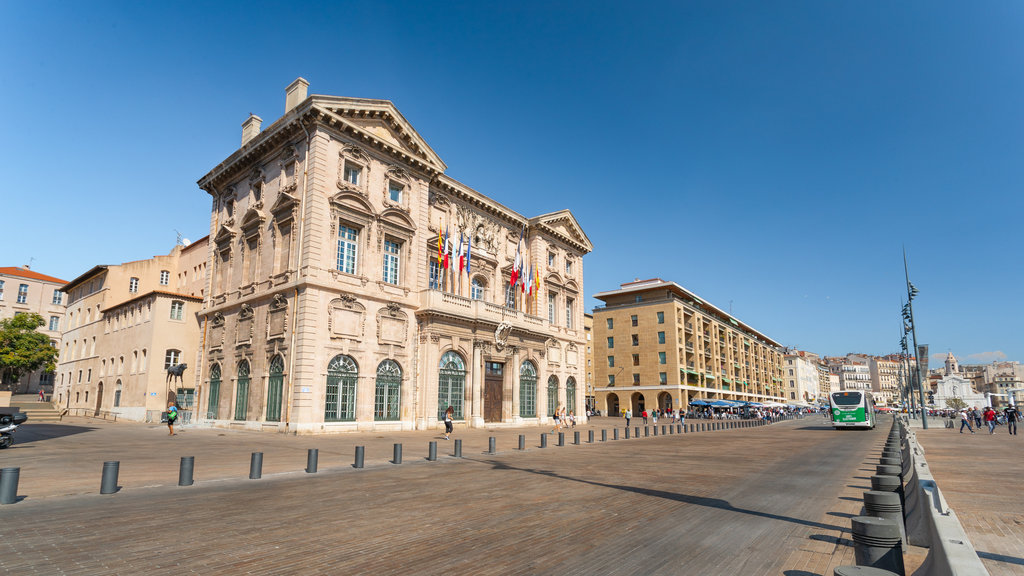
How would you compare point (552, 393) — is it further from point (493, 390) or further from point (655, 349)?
point (655, 349)

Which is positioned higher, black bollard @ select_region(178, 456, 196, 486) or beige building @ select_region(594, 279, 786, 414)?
beige building @ select_region(594, 279, 786, 414)

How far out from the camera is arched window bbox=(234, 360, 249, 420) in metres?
29.8

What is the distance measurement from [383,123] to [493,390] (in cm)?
1836

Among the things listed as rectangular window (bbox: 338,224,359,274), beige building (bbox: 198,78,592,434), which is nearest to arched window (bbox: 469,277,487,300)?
beige building (bbox: 198,78,592,434)

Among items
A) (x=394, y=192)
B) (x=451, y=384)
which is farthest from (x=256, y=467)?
(x=394, y=192)

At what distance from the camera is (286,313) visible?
27.6m

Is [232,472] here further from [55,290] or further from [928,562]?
[55,290]

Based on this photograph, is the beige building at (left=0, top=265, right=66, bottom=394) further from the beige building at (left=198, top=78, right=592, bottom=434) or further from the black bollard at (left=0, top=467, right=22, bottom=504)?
the black bollard at (left=0, top=467, right=22, bottom=504)

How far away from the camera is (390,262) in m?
31.8

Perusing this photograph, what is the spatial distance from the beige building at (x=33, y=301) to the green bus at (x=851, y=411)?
248 ft

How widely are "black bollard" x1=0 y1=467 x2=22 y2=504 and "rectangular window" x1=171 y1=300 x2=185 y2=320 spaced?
29.9m

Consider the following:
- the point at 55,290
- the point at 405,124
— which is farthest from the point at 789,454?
the point at 55,290

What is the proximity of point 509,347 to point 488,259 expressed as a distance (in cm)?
649

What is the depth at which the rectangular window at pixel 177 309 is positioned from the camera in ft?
118
